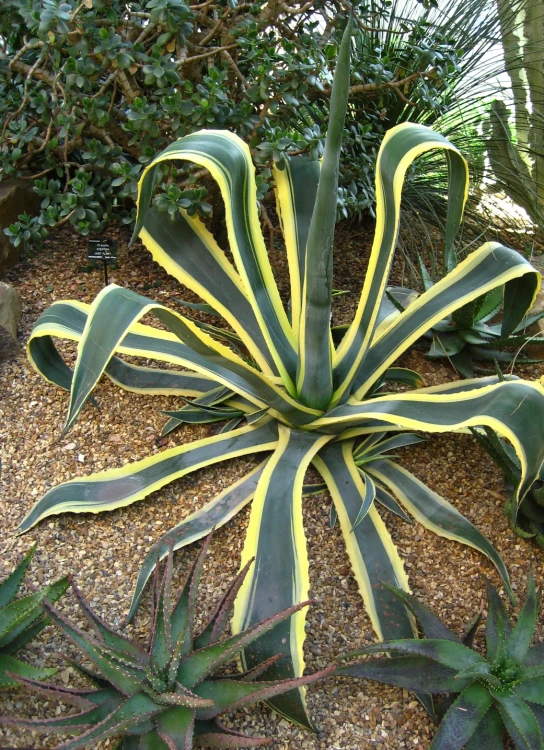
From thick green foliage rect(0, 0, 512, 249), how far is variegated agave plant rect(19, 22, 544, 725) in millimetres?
229

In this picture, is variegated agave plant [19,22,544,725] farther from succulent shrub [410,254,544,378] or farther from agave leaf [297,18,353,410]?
succulent shrub [410,254,544,378]

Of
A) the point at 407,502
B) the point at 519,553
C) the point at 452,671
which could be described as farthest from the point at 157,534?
the point at 519,553

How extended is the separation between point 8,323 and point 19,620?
3.11ft

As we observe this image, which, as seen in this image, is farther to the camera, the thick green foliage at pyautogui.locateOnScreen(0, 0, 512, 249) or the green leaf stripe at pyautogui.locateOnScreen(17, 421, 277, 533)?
the thick green foliage at pyautogui.locateOnScreen(0, 0, 512, 249)

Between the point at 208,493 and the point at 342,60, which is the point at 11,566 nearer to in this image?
the point at 208,493

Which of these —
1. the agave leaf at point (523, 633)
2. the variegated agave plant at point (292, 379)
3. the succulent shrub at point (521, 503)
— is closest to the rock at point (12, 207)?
the variegated agave plant at point (292, 379)

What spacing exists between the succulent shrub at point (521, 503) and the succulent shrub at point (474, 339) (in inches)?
16.0

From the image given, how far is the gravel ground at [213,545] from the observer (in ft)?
4.29

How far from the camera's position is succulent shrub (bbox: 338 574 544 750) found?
1213 mm

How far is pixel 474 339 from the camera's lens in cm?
198

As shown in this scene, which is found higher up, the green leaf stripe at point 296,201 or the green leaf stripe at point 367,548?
the green leaf stripe at point 296,201

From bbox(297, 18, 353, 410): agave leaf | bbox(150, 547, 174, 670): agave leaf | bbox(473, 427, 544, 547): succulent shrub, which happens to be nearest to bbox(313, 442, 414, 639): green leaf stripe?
bbox(297, 18, 353, 410): agave leaf

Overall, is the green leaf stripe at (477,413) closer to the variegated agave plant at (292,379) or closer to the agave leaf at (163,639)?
the variegated agave plant at (292,379)

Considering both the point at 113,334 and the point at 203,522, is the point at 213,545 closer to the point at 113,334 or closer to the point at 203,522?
the point at 203,522
